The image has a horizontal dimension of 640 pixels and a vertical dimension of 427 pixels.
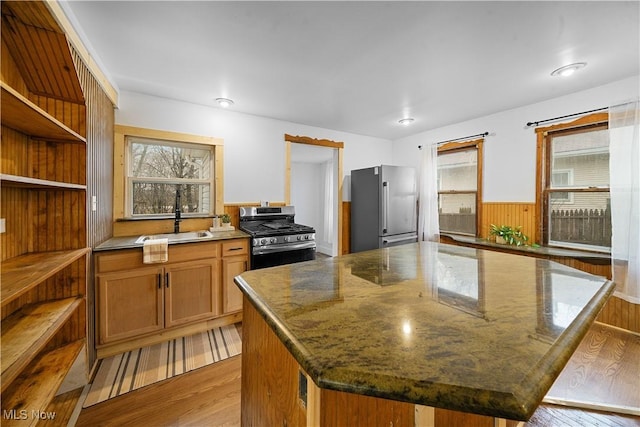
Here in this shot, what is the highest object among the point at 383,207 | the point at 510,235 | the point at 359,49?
the point at 359,49

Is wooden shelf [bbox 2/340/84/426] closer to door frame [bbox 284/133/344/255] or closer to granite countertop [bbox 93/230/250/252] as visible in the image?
granite countertop [bbox 93/230/250/252]

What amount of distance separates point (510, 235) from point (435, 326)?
3.08m

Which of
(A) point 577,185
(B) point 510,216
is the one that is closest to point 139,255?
(B) point 510,216

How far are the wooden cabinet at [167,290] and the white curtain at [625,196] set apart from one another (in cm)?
355

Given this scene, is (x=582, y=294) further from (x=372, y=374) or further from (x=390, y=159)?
(x=390, y=159)

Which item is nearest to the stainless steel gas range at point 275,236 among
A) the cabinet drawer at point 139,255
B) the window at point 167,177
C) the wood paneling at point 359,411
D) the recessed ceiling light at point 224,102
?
the cabinet drawer at point 139,255

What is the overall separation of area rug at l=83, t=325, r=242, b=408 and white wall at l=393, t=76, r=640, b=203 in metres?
3.56

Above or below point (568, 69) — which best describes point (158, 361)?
below

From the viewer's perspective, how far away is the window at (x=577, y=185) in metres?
2.63

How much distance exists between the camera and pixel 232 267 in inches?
104

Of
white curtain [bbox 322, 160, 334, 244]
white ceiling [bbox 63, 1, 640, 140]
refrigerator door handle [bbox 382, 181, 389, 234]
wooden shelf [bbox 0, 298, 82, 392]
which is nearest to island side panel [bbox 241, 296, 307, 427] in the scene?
wooden shelf [bbox 0, 298, 82, 392]

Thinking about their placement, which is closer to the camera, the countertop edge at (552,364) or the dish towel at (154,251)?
the countertop edge at (552,364)

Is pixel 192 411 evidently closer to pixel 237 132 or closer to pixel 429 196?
pixel 237 132

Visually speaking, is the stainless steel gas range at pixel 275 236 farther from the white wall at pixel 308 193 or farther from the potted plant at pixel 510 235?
the white wall at pixel 308 193
